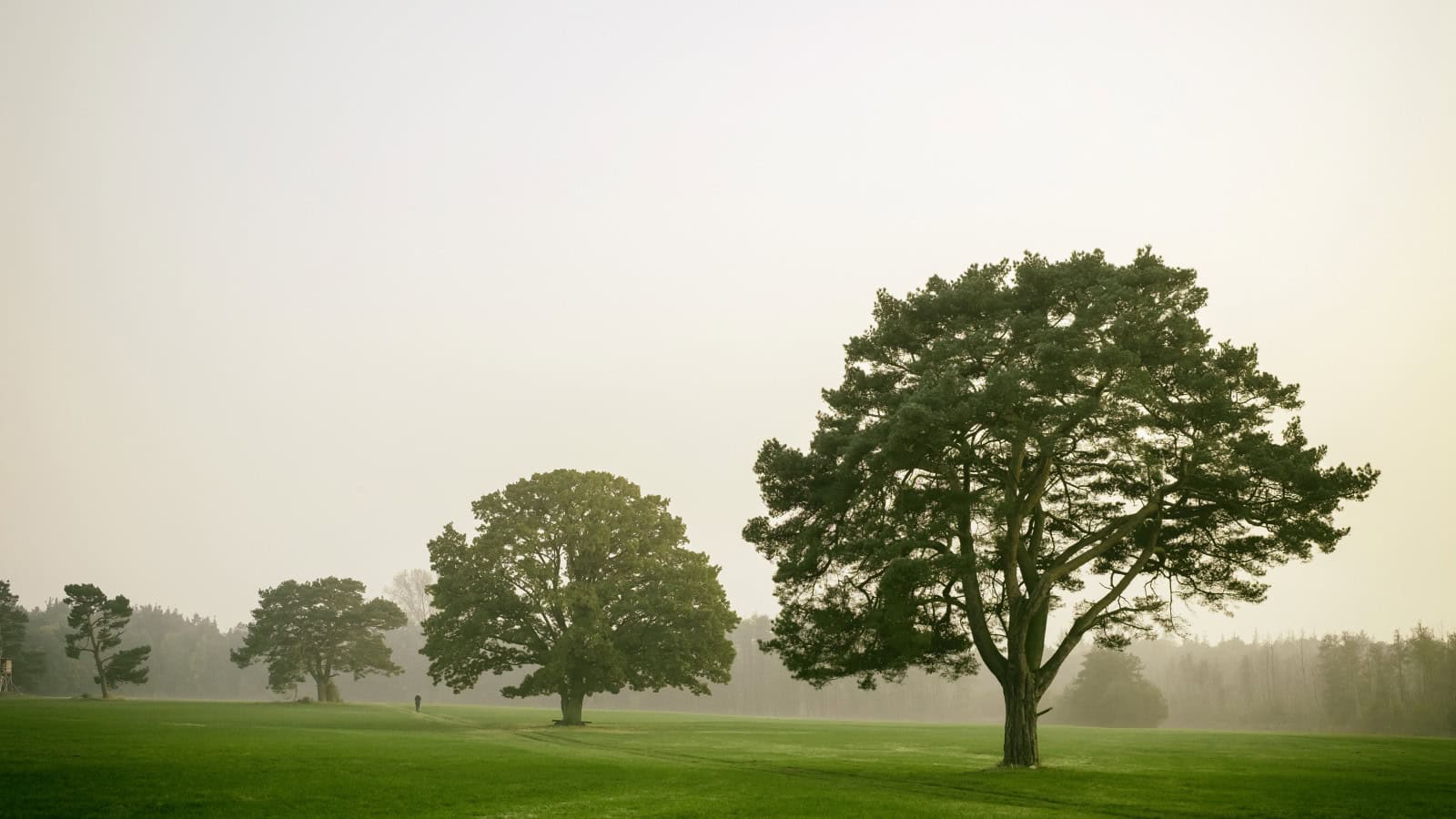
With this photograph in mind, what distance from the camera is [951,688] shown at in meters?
156

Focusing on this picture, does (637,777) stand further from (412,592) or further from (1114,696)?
(412,592)

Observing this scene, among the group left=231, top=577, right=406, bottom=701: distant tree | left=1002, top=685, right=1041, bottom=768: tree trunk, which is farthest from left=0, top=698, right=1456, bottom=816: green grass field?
left=231, top=577, right=406, bottom=701: distant tree

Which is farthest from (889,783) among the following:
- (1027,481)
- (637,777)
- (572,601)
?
(572,601)

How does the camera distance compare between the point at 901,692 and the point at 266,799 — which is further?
the point at 901,692

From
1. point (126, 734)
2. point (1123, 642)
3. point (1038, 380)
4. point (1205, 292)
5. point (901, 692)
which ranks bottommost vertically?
point (901, 692)

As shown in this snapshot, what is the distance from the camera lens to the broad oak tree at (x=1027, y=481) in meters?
29.2

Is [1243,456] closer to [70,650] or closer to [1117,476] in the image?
[1117,476]

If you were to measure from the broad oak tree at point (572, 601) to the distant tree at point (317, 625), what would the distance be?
43.0 meters

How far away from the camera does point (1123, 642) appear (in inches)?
1369

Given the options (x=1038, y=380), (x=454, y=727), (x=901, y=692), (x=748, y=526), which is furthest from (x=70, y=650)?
(x=901, y=692)

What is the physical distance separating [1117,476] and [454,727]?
43156 mm

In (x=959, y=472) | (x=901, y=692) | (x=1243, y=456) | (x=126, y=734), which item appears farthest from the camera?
(x=901, y=692)

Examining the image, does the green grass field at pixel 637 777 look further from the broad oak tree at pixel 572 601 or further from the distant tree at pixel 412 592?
the distant tree at pixel 412 592

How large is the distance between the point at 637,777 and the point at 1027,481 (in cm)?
1667
